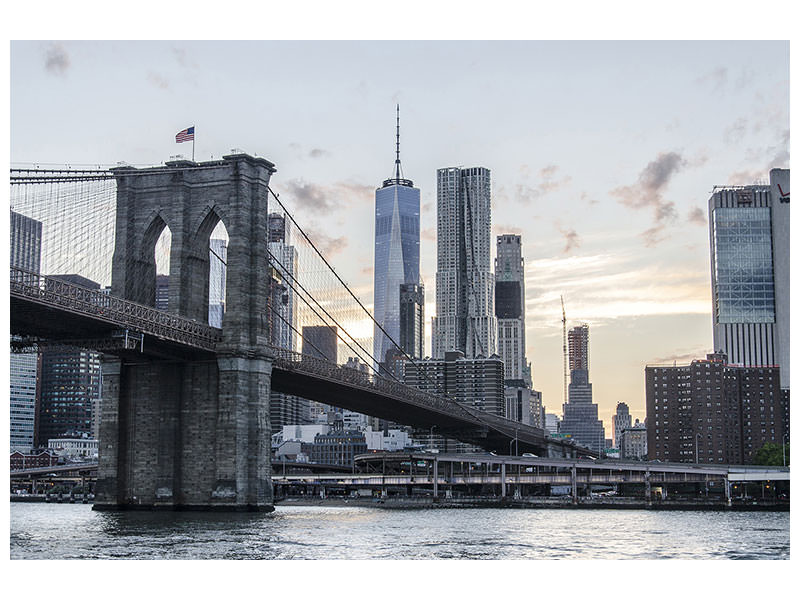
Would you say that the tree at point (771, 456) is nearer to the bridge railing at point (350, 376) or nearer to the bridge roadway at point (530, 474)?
the bridge roadway at point (530, 474)

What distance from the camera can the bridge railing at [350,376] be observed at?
98.6m

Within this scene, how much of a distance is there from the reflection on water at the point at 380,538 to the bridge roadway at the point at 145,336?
12.1 metres

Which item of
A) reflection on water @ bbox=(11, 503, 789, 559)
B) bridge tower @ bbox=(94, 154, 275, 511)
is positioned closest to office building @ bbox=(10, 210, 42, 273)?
bridge tower @ bbox=(94, 154, 275, 511)

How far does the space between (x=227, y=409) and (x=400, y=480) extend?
87.7m

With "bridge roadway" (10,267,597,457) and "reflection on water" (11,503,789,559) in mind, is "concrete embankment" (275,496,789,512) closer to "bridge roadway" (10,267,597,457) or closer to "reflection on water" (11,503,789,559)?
"bridge roadway" (10,267,597,457)

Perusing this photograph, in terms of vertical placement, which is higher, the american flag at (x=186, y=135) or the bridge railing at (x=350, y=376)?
the american flag at (x=186, y=135)

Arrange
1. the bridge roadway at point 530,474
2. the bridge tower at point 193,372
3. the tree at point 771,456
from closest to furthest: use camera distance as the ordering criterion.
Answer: the bridge tower at point 193,372 → the bridge roadway at point 530,474 → the tree at point 771,456

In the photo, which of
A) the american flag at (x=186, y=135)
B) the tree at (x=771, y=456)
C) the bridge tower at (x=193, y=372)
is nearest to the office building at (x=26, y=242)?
the bridge tower at (x=193, y=372)

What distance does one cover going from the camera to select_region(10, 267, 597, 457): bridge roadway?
70.3 m

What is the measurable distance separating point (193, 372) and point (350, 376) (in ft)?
89.8

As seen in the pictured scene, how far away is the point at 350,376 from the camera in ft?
372

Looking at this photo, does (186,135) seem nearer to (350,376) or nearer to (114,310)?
(114,310)
